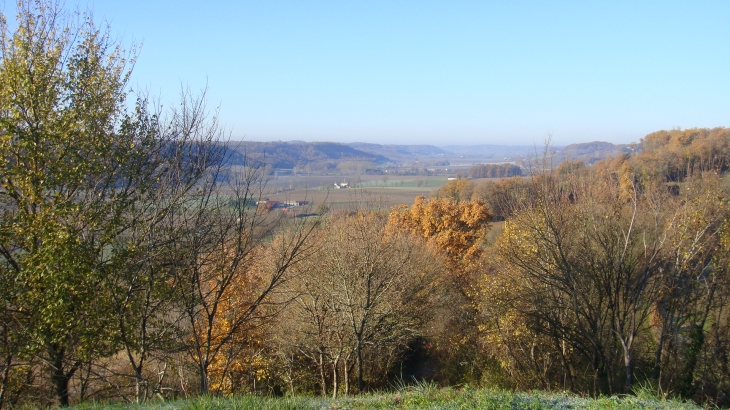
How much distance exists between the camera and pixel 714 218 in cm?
1207

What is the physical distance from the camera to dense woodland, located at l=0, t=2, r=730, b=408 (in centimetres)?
739

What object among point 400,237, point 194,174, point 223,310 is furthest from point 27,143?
point 400,237

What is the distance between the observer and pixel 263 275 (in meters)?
16.6

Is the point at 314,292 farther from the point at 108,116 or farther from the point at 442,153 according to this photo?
the point at 442,153

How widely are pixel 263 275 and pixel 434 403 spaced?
12.1m

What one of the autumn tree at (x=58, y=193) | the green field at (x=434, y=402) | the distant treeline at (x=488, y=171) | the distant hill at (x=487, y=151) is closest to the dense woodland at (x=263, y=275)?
the autumn tree at (x=58, y=193)

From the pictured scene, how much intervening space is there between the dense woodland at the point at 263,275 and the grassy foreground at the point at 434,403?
7.83 ft

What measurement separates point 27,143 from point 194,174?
99.2 inches

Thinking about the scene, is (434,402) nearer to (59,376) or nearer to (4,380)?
(59,376)

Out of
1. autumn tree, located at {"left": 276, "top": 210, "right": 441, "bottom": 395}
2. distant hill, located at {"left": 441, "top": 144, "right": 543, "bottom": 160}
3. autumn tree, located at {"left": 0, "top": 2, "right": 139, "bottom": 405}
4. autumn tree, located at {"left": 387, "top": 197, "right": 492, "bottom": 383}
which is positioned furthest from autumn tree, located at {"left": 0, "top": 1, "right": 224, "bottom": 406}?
distant hill, located at {"left": 441, "top": 144, "right": 543, "bottom": 160}

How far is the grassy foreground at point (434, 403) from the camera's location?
5090mm

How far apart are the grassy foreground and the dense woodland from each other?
239cm

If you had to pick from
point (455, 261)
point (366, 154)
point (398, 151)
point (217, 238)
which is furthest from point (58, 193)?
point (398, 151)

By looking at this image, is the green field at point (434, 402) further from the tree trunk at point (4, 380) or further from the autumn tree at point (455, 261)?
the autumn tree at point (455, 261)
